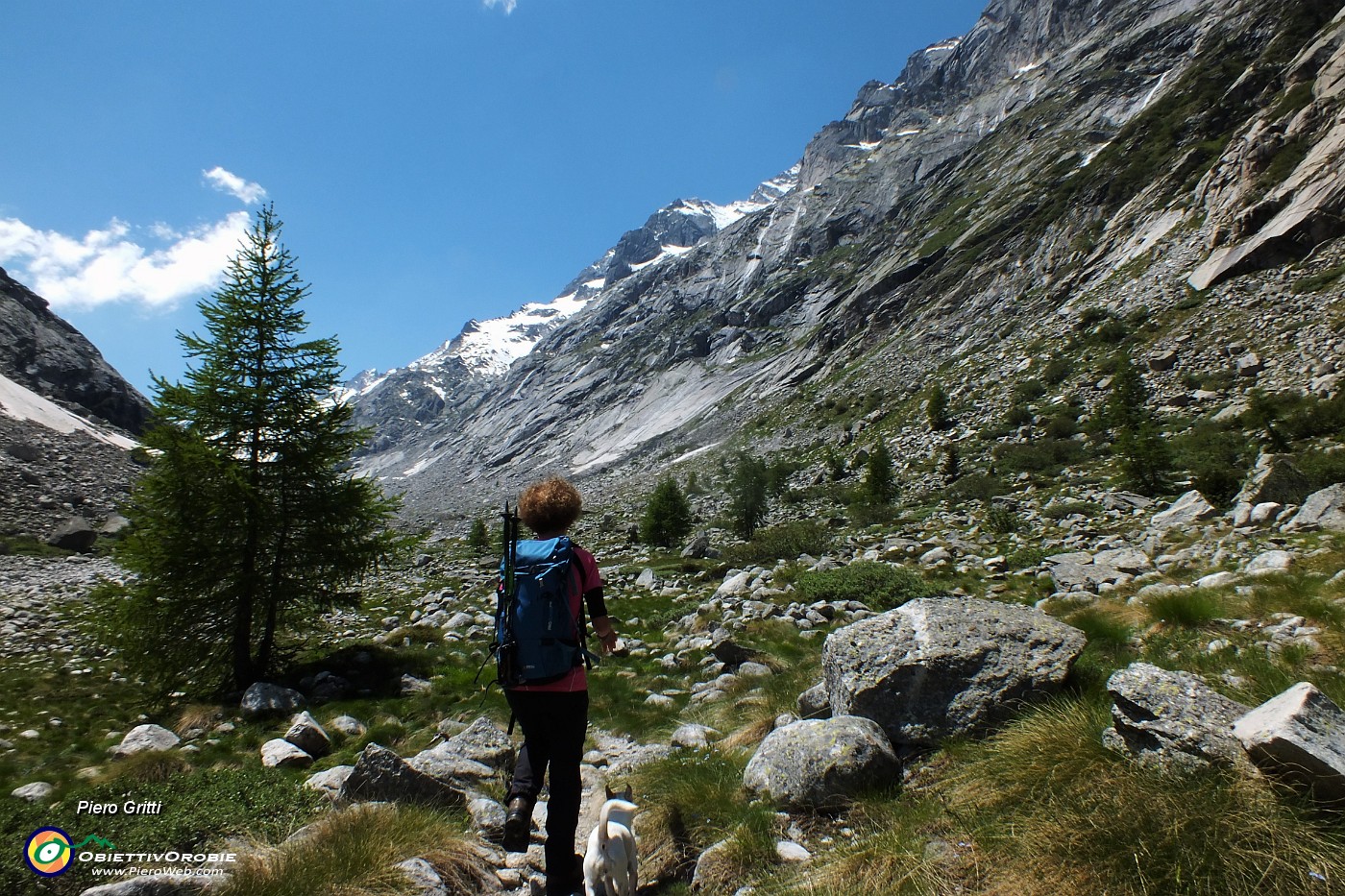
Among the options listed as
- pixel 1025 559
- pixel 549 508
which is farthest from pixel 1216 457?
pixel 549 508

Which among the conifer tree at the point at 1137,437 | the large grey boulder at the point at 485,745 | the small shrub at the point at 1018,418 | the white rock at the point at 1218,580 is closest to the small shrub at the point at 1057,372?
the small shrub at the point at 1018,418

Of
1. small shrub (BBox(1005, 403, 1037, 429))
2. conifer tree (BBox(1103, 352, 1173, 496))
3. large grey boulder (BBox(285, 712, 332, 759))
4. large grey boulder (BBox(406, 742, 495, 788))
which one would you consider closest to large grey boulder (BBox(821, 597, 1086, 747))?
large grey boulder (BBox(406, 742, 495, 788))

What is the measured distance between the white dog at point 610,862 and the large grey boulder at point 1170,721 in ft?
9.10

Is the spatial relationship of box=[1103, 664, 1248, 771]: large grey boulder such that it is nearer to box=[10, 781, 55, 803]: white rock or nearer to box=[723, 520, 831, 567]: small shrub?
box=[10, 781, 55, 803]: white rock

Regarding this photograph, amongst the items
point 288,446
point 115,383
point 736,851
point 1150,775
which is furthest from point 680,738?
point 115,383

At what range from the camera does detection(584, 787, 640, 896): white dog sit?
314 centimetres

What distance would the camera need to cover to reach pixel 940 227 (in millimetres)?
85000

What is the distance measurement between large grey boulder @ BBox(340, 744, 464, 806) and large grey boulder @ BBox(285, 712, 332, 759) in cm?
298

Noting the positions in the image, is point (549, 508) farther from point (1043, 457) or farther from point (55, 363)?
point (55, 363)

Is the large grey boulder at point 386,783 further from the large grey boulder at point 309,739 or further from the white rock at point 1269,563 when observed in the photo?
the white rock at point 1269,563

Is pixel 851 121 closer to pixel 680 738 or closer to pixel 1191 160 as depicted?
pixel 1191 160

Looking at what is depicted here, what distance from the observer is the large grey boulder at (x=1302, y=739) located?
2.34 metres

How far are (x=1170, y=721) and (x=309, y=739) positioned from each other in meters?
8.00

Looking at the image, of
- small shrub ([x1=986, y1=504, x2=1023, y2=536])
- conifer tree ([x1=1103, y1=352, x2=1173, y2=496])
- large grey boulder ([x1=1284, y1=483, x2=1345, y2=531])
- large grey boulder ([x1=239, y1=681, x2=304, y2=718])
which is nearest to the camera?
large grey boulder ([x1=239, y1=681, x2=304, y2=718])
